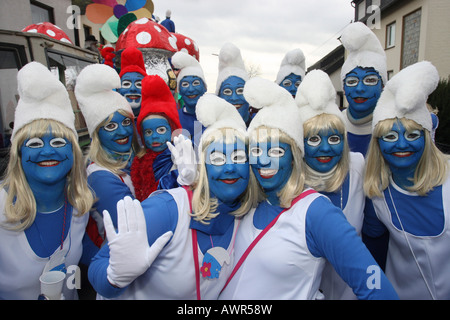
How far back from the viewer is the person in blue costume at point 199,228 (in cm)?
157

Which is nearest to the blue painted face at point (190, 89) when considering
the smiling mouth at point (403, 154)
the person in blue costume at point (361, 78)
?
the person in blue costume at point (361, 78)

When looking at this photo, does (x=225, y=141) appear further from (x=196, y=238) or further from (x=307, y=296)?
(x=307, y=296)

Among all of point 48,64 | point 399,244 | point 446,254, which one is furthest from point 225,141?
point 48,64

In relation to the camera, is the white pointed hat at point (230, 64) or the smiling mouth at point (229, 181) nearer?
the smiling mouth at point (229, 181)

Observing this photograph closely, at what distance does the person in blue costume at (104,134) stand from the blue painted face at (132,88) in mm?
677

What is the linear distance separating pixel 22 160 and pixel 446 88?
9.22 metres

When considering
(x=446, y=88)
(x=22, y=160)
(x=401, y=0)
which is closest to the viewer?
(x=22, y=160)

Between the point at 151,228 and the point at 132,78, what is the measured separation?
2.15 meters

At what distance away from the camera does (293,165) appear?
173cm

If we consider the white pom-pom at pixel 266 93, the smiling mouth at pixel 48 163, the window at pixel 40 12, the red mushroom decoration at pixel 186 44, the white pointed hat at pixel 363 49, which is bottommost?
the smiling mouth at pixel 48 163

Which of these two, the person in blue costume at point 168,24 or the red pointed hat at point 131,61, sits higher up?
the person in blue costume at point 168,24

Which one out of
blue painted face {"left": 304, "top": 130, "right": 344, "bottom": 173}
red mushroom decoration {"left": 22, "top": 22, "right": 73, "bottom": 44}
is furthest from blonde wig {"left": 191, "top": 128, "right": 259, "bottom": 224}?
red mushroom decoration {"left": 22, "top": 22, "right": 73, "bottom": 44}

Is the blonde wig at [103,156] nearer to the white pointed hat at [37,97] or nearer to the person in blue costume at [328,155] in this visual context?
the white pointed hat at [37,97]

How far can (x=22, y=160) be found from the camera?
1.78 metres
